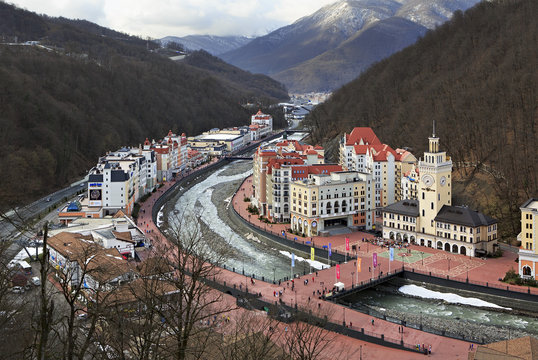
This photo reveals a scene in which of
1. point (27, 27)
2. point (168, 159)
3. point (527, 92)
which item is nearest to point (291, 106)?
point (27, 27)

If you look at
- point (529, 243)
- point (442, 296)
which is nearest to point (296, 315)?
point (442, 296)

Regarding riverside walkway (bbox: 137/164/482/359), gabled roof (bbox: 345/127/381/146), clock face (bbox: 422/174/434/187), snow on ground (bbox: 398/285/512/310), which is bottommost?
snow on ground (bbox: 398/285/512/310)

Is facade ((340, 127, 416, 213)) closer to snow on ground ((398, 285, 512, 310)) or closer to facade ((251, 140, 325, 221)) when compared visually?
facade ((251, 140, 325, 221))

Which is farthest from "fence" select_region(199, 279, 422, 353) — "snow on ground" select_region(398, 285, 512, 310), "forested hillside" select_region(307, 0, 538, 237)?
"forested hillside" select_region(307, 0, 538, 237)

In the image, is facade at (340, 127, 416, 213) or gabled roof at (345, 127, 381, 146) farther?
gabled roof at (345, 127, 381, 146)

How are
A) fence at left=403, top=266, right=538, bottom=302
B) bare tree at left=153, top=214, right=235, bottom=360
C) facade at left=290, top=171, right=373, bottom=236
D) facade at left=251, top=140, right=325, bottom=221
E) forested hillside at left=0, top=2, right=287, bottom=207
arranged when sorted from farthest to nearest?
forested hillside at left=0, top=2, right=287, bottom=207 < facade at left=251, top=140, right=325, bottom=221 < facade at left=290, top=171, right=373, bottom=236 < fence at left=403, top=266, right=538, bottom=302 < bare tree at left=153, top=214, right=235, bottom=360

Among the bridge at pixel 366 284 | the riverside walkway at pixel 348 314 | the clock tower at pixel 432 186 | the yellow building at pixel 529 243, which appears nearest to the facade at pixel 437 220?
the clock tower at pixel 432 186

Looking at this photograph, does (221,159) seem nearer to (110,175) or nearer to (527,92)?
(110,175)
